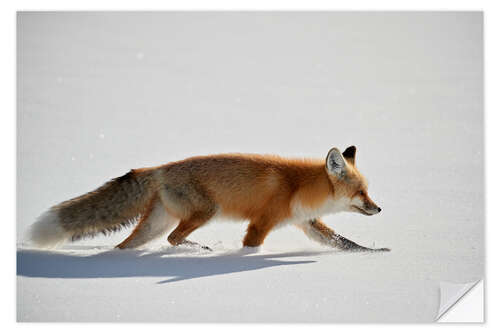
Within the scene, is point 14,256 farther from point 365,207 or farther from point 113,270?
point 365,207

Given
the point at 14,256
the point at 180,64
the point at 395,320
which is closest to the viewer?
the point at 395,320

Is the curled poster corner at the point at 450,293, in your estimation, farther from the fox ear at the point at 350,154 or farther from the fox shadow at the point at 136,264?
the fox ear at the point at 350,154

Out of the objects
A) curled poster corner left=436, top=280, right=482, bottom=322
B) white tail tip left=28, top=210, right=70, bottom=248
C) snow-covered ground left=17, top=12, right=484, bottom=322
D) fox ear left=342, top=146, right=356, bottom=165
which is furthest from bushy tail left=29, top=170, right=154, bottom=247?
curled poster corner left=436, top=280, right=482, bottom=322

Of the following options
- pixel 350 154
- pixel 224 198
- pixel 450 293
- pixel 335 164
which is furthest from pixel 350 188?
pixel 450 293

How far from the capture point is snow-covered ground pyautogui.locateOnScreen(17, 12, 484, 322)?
16.2 ft

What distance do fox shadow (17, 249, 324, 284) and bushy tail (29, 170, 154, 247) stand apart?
0.20 m

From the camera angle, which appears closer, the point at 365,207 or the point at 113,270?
the point at 113,270

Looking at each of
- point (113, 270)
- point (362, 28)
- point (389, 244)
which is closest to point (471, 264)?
point (389, 244)

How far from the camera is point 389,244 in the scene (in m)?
6.34

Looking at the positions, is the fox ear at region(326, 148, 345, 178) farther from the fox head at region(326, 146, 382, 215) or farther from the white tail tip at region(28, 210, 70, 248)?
the white tail tip at region(28, 210, 70, 248)

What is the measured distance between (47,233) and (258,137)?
4.04 meters

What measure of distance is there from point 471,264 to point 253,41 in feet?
17.4

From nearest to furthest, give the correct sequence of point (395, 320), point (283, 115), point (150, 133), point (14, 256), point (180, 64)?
1. point (395, 320)
2. point (14, 256)
3. point (150, 133)
4. point (283, 115)
5. point (180, 64)

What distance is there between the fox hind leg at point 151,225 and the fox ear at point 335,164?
1.60 metres
